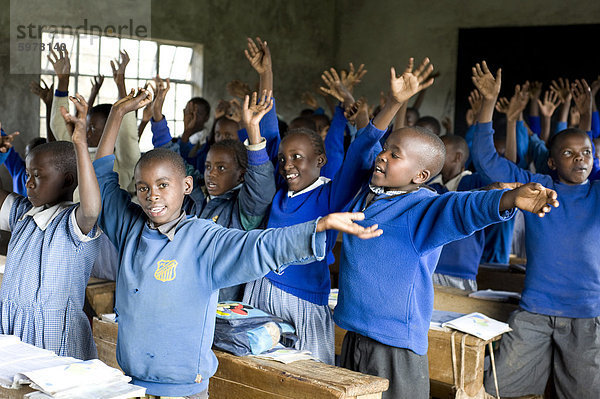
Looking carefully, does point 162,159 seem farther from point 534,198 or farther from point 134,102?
point 534,198

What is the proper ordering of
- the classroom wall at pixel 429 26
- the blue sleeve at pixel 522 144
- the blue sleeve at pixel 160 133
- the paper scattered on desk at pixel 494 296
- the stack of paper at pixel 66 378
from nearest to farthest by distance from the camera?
1. the stack of paper at pixel 66 378
2. the paper scattered on desk at pixel 494 296
3. the blue sleeve at pixel 160 133
4. the blue sleeve at pixel 522 144
5. the classroom wall at pixel 429 26

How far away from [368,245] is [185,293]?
0.71 metres

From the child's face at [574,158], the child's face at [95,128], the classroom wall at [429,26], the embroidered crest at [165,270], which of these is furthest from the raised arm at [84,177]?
the classroom wall at [429,26]

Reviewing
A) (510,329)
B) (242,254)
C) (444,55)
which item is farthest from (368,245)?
(444,55)

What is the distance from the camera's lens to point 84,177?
2.24 metres

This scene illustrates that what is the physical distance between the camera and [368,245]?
8.26ft

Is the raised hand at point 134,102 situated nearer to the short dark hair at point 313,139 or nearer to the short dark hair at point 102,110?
the short dark hair at point 313,139

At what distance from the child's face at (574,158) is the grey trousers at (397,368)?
123cm

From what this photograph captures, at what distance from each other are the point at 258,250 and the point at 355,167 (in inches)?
33.4

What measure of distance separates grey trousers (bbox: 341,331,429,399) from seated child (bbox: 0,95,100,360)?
3.29ft

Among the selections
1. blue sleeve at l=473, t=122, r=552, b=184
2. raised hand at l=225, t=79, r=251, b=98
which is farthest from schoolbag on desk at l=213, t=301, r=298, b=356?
raised hand at l=225, t=79, r=251, b=98

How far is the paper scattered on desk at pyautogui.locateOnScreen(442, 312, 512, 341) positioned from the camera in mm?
3072

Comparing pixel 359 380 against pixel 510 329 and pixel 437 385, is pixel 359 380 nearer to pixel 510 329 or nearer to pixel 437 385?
pixel 510 329

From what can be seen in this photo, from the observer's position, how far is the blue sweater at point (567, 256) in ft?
10.2
